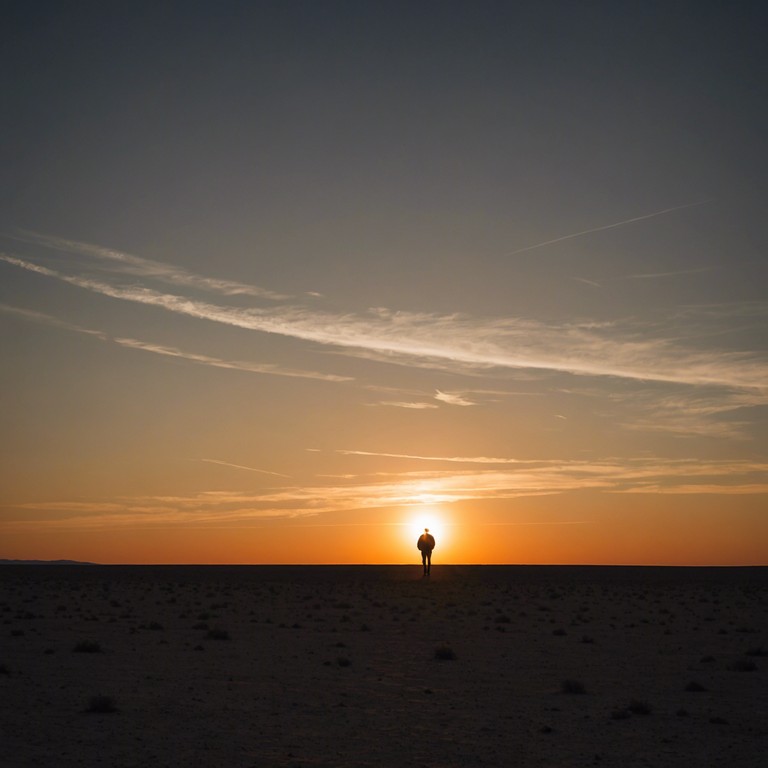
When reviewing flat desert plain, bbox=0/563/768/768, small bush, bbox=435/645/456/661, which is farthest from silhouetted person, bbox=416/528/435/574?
small bush, bbox=435/645/456/661

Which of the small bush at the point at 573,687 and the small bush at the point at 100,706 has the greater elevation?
the small bush at the point at 573,687

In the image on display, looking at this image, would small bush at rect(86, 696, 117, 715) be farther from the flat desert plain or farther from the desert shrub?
the desert shrub

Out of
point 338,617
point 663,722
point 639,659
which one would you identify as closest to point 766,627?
point 639,659

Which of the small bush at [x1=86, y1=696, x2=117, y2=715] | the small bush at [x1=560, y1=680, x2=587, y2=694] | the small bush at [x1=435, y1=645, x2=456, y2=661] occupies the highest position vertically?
the small bush at [x1=435, y1=645, x2=456, y2=661]

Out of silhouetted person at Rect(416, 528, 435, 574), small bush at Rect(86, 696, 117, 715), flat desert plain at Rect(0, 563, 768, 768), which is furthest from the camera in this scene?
silhouetted person at Rect(416, 528, 435, 574)

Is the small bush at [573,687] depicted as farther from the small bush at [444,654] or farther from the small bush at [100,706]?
the small bush at [100,706]

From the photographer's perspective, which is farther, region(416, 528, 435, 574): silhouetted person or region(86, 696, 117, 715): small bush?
region(416, 528, 435, 574): silhouetted person

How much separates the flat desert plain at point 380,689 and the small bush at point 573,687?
3 centimetres

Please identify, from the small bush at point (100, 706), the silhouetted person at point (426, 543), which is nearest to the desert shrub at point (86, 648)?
the small bush at point (100, 706)

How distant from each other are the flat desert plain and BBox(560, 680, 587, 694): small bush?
0.03 metres

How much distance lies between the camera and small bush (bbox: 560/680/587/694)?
1720cm

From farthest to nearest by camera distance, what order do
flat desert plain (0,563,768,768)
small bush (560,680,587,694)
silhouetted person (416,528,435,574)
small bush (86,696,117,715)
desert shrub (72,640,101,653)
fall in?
silhouetted person (416,528,435,574) < desert shrub (72,640,101,653) < small bush (560,680,587,694) < small bush (86,696,117,715) < flat desert plain (0,563,768,768)

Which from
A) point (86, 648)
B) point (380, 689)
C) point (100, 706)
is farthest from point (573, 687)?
point (86, 648)

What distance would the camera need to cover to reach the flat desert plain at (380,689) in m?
12.4
